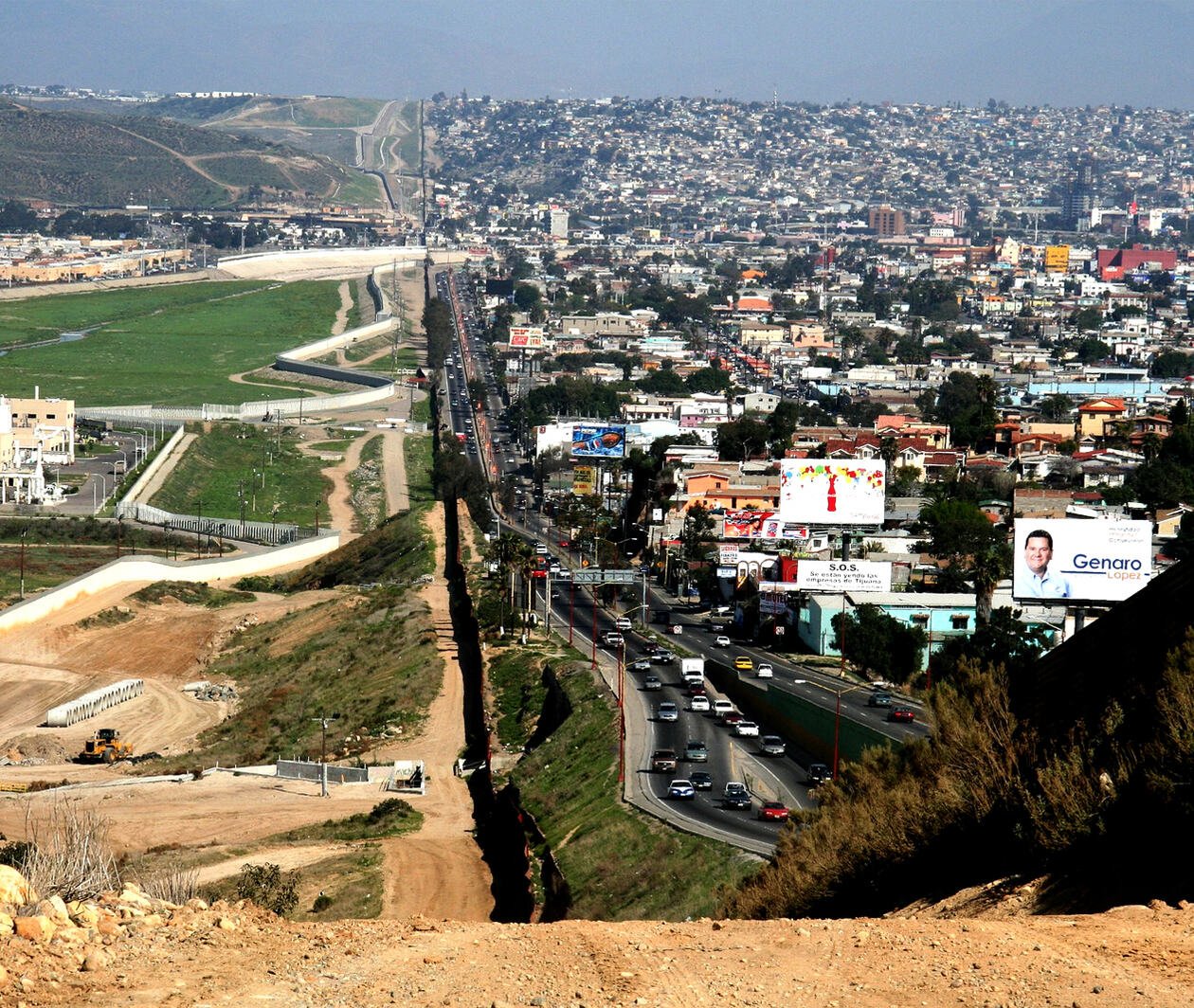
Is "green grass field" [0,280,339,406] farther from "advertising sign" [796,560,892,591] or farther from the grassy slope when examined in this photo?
the grassy slope

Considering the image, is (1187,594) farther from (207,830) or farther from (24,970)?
(207,830)

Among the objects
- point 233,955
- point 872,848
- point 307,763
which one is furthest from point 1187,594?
point 307,763

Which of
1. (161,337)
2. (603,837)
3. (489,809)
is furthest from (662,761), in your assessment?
(161,337)

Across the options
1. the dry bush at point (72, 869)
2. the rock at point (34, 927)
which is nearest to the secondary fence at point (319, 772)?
the dry bush at point (72, 869)

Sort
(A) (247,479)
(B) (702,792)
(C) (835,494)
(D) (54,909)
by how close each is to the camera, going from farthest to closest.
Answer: (A) (247,479) → (C) (835,494) → (B) (702,792) → (D) (54,909)

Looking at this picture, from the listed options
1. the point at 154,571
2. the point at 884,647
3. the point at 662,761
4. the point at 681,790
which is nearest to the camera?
the point at 681,790

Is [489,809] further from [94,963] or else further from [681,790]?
[94,963]

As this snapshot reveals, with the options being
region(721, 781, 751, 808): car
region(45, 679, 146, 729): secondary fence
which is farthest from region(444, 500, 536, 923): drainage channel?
region(45, 679, 146, 729): secondary fence
